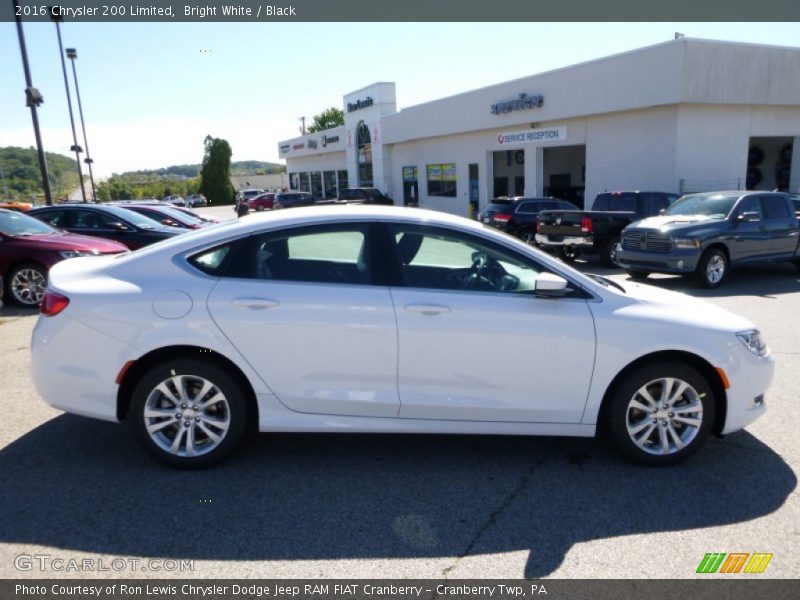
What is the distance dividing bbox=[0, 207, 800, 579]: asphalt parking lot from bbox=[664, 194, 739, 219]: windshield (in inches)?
314

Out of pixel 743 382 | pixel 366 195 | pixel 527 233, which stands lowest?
pixel 527 233

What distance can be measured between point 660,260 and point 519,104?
1433 centimetres

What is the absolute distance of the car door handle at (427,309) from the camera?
3729 mm

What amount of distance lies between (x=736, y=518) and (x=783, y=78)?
69.8 feet

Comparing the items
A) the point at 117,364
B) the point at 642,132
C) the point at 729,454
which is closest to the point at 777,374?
the point at 729,454

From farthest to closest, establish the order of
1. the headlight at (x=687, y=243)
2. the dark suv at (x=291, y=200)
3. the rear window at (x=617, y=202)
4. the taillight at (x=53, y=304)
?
the dark suv at (x=291, y=200) → the rear window at (x=617, y=202) → the headlight at (x=687, y=243) → the taillight at (x=53, y=304)

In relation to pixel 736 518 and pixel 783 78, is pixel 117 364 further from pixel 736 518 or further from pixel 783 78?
pixel 783 78

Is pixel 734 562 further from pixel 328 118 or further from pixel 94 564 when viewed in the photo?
pixel 328 118

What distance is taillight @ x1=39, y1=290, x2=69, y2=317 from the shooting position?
3.80 metres

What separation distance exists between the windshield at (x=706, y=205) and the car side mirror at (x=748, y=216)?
0.24m

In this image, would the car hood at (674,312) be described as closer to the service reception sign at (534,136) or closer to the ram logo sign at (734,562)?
the ram logo sign at (734,562)

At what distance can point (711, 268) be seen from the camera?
11047 mm

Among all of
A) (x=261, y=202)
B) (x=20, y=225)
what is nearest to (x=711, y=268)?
(x=20, y=225)

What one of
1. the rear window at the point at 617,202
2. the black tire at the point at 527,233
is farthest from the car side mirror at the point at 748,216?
the black tire at the point at 527,233
